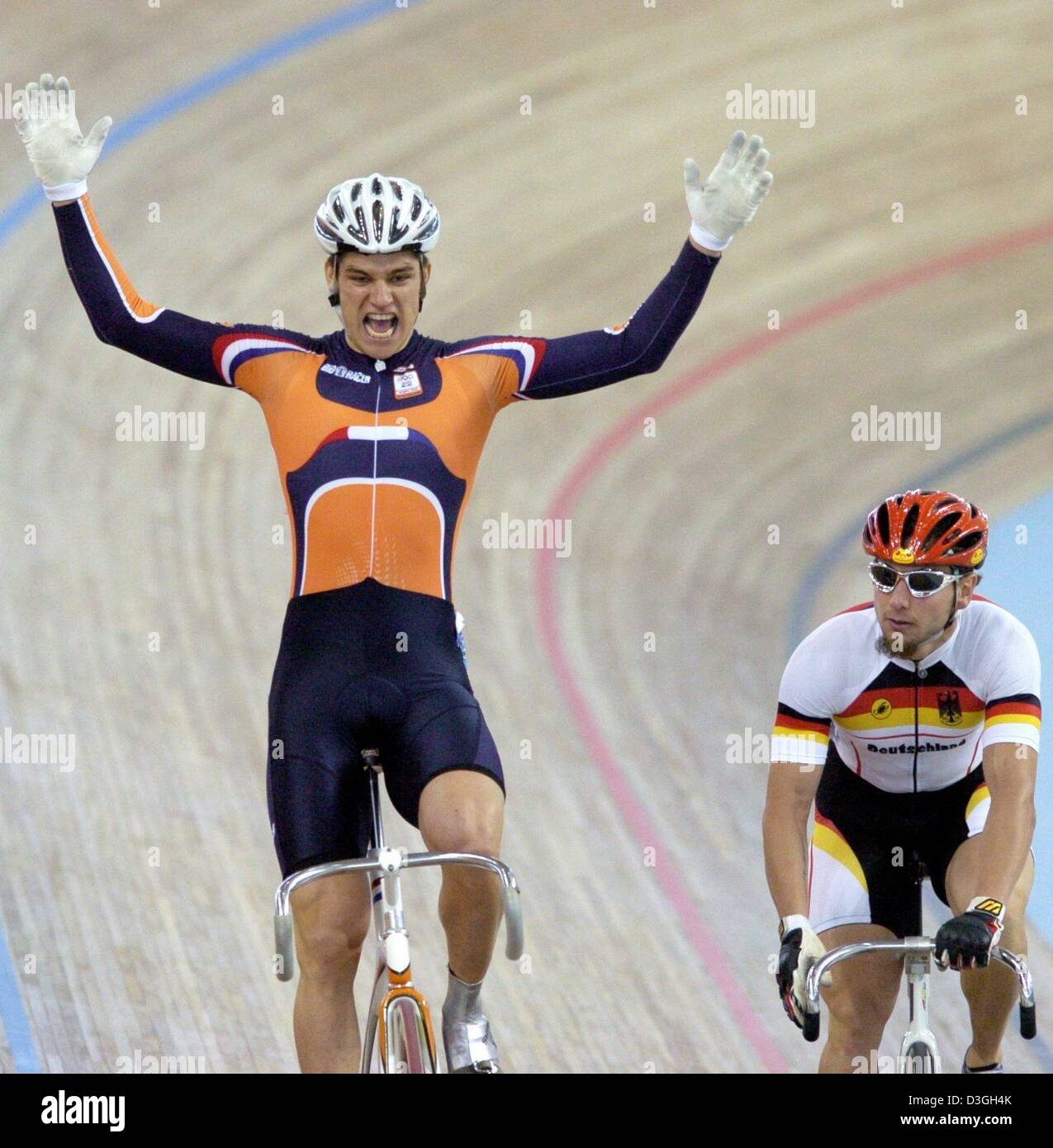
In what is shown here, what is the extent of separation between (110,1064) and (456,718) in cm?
162

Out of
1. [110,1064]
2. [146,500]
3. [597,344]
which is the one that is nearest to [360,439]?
[597,344]

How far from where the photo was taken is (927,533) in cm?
345

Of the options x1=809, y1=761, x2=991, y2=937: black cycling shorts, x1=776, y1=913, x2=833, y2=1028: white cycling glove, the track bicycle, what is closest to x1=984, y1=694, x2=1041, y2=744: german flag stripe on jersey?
x1=809, y1=761, x2=991, y2=937: black cycling shorts

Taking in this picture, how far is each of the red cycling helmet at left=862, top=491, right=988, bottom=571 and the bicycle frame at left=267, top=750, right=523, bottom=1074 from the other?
896 millimetres

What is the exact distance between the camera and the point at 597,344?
3.66 meters

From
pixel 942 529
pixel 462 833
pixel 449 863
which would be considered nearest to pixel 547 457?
pixel 942 529

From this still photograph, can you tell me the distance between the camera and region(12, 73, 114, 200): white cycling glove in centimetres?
356

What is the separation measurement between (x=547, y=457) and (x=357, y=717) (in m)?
3.66

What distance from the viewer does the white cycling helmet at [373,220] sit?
3.51 meters

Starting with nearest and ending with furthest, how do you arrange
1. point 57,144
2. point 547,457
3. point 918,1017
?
point 918,1017
point 57,144
point 547,457

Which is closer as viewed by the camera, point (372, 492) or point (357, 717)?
point (357, 717)

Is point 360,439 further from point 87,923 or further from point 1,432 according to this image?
point 1,432

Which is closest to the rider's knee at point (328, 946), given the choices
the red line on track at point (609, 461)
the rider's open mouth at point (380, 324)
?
the rider's open mouth at point (380, 324)

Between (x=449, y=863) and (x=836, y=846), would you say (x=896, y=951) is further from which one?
(x=449, y=863)
